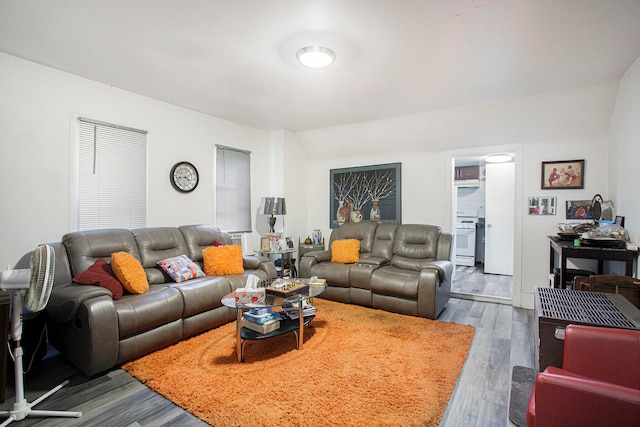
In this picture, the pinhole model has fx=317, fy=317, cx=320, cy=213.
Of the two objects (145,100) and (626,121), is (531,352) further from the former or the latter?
(145,100)

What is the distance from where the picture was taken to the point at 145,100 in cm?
382

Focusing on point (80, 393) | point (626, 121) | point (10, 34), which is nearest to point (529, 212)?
point (626, 121)

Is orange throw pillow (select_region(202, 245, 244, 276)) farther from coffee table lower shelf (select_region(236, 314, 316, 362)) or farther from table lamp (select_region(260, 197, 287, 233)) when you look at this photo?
table lamp (select_region(260, 197, 287, 233))

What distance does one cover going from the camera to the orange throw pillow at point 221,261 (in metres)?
3.62

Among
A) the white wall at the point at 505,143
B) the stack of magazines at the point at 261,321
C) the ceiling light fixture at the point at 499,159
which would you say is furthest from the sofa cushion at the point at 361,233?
the ceiling light fixture at the point at 499,159

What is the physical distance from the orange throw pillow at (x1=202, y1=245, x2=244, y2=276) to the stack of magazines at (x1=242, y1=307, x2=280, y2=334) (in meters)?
0.93

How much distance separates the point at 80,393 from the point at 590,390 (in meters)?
2.85

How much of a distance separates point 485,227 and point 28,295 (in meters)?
6.48

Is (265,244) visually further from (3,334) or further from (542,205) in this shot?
(542,205)

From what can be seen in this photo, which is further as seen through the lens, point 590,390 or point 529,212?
point 529,212

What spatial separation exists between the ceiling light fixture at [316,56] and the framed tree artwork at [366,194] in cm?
268

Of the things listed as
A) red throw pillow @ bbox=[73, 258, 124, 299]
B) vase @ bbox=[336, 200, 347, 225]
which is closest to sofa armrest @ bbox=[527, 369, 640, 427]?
red throw pillow @ bbox=[73, 258, 124, 299]

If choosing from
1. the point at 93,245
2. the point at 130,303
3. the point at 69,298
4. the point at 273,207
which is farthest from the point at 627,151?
the point at 93,245

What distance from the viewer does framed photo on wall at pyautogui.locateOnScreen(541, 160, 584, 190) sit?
12.5 ft
